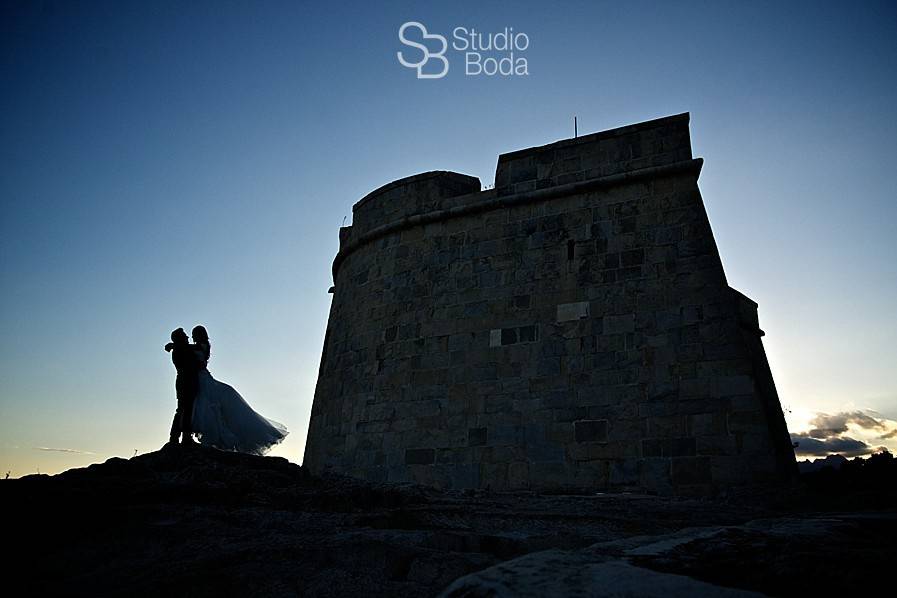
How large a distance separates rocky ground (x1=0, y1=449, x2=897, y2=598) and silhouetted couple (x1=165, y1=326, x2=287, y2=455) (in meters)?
1.57

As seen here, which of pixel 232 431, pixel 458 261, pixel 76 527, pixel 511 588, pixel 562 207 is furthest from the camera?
pixel 458 261

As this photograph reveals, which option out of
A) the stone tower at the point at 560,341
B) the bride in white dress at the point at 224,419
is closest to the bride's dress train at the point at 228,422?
the bride in white dress at the point at 224,419

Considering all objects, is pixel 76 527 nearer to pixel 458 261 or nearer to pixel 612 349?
pixel 612 349

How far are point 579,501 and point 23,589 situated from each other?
385 centimetres

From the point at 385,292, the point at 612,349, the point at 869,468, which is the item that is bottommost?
the point at 869,468

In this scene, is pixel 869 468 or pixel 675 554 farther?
pixel 869 468

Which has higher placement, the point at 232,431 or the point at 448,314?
the point at 448,314

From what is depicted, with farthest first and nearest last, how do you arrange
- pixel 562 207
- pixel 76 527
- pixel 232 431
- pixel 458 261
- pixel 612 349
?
pixel 458 261 → pixel 562 207 → pixel 612 349 → pixel 232 431 → pixel 76 527

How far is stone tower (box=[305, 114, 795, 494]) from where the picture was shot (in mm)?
6512

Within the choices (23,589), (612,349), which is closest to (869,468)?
(612,349)

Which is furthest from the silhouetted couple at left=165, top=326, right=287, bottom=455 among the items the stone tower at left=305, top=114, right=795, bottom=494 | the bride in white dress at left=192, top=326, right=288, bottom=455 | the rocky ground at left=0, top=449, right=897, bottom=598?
the stone tower at left=305, top=114, right=795, bottom=494

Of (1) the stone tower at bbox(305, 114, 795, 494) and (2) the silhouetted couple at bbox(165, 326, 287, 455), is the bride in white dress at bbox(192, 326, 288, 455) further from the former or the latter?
(1) the stone tower at bbox(305, 114, 795, 494)

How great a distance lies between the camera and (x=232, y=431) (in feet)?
20.2

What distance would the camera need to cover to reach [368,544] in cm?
245
